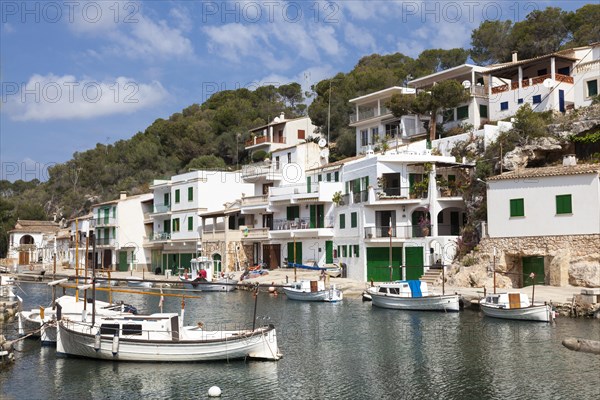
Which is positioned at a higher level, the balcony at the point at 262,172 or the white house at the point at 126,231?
the balcony at the point at 262,172

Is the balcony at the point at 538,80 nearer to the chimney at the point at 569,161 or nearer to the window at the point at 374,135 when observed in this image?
the chimney at the point at 569,161

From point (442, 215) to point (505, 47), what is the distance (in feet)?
108

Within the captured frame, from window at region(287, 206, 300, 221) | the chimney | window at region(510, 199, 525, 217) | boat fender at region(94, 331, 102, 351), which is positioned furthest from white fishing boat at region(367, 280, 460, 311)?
window at region(287, 206, 300, 221)

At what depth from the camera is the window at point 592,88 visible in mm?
51844

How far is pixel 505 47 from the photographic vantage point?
245ft

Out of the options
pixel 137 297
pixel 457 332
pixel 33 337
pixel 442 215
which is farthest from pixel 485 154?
pixel 33 337

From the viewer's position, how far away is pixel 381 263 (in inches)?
1982

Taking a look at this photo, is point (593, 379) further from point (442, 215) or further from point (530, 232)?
point (442, 215)

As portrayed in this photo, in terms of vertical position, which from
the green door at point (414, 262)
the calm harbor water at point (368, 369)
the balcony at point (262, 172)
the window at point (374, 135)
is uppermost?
the window at point (374, 135)

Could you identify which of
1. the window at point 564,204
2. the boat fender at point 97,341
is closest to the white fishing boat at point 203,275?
the window at point 564,204

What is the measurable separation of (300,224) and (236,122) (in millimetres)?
40087

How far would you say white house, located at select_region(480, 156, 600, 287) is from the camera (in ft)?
128

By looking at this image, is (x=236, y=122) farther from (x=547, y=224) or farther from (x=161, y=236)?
Result: (x=547, y=224)

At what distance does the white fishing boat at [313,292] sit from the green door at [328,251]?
10.0 m
